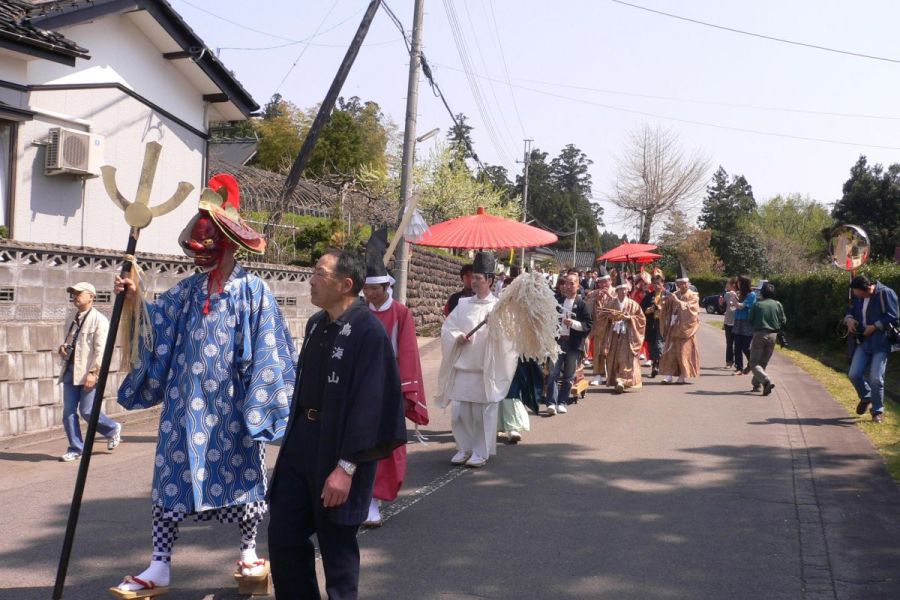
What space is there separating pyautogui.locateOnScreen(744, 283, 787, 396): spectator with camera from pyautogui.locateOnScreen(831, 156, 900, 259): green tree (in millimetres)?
31578

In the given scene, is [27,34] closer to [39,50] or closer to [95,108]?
[39,50]

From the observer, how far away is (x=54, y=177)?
11.5m

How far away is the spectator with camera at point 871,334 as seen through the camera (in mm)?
10531

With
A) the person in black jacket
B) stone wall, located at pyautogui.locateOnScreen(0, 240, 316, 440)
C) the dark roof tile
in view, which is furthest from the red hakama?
the dark roof tile

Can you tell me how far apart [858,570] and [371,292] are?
12.2 feet

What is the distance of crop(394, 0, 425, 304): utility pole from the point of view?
16.7 metres

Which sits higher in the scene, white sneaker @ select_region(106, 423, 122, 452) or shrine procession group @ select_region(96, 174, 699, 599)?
shrine procession group @ select_region(96, 174, 699, 599)

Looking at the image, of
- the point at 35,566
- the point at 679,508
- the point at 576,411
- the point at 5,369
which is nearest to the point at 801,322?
the point at 576,411

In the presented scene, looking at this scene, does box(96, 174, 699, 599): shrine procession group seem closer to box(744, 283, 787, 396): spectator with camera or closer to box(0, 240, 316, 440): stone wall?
box(0, 240, 316, 440): stone wall

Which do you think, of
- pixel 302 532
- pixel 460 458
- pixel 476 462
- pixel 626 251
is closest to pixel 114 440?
pixel 460 458

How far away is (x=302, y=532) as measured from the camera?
3842 millimetres

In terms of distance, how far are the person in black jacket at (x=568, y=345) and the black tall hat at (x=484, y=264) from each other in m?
3.34

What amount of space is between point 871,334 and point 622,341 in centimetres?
428

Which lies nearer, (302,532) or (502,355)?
(302,532)
